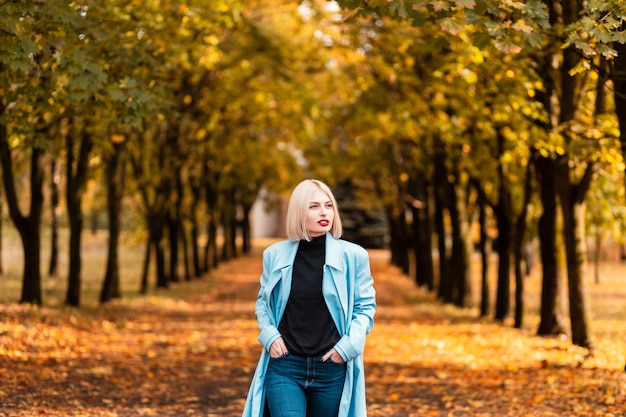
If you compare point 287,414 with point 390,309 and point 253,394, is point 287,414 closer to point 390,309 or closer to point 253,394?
point 253,394

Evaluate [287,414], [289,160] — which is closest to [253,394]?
[287,414]

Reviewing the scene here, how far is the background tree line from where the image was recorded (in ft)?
33.3

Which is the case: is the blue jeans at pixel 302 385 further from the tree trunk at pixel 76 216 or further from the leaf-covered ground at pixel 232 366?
the tree trunk at pixel 76 216

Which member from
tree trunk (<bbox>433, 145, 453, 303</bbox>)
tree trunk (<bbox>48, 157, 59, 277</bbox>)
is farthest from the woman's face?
tree trunk (<bbox>48, 157, 59, 277</bbox>)

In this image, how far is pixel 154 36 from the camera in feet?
48.1

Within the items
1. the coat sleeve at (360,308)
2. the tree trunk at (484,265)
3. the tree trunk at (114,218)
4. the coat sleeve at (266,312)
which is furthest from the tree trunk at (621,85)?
the tree trunk at (114,218)

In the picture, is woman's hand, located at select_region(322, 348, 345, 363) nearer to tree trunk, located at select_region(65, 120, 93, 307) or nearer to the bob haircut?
the bob haircut

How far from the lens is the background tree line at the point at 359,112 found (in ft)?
33.3

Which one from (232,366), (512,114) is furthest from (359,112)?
(232,366)

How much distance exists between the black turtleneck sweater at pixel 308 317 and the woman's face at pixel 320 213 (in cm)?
18

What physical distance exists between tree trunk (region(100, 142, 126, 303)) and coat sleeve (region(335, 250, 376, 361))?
17.6 meters

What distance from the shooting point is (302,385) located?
4.88 meters

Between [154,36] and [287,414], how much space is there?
10776 mm

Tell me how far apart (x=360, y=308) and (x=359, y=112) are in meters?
21.0
